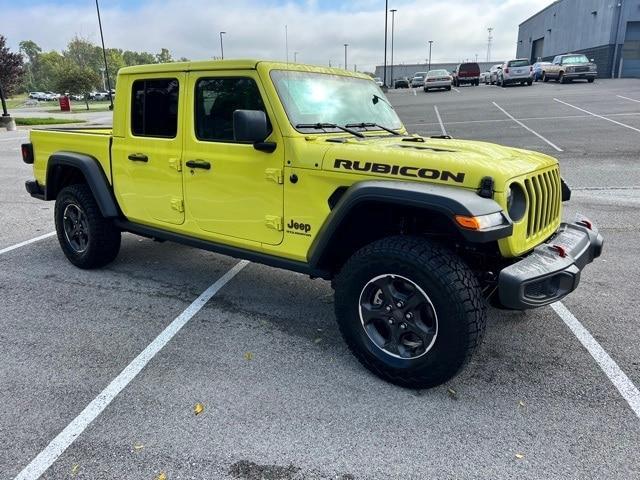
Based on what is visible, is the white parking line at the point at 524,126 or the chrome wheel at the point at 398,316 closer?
the chrome wheel at the point at 398,316

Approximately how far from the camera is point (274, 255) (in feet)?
12.0

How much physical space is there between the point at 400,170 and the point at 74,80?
49501 mm

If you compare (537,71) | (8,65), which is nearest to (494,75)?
(537,71)

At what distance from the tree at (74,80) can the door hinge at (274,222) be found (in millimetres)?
47938

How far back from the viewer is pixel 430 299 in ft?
9.29

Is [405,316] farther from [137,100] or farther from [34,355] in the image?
[137,100]

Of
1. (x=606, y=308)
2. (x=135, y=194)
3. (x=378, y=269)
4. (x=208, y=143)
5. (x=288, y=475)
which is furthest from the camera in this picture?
(x=135, y=194)

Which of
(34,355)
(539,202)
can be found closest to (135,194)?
(34,355)

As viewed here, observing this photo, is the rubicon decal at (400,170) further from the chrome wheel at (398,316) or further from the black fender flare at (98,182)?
the black fender flare at (98,182)

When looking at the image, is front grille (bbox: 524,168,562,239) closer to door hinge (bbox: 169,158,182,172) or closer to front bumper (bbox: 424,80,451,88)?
door hinge (bbox: 169,158,182,172)

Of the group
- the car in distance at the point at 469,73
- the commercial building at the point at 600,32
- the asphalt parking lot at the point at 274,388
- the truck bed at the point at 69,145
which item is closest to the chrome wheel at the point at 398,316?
the asphalt parking lot at the point at 274,388

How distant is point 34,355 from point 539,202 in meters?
3.47

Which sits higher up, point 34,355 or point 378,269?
point 378,269

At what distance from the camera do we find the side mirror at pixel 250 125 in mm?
3152
